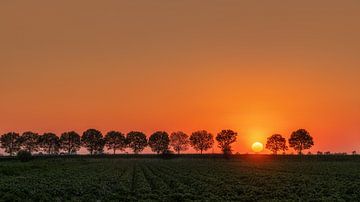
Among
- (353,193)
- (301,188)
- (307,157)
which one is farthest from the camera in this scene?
(307,157)

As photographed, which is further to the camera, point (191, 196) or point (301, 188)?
point (301, 188)

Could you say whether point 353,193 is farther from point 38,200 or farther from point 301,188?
point 38,200

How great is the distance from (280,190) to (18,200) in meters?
22.2

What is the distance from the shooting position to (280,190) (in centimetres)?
3991

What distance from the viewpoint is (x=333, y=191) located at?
130ft

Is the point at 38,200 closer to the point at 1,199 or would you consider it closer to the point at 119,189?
the point at 1,199

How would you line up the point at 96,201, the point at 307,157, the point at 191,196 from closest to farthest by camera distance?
the point at 96,201 < the point at 191,196 < the point at 307,157

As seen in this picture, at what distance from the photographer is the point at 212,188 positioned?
42438 millimetres

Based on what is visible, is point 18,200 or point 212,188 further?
point 212,188

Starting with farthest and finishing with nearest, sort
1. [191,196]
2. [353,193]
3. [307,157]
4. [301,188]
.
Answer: [307,157]
[301,188]
[353,193]
[191,196]

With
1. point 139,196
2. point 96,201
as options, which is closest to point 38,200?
point 96,201

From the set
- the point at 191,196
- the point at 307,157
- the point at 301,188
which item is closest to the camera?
the point at 191,196

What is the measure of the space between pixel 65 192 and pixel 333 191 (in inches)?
947

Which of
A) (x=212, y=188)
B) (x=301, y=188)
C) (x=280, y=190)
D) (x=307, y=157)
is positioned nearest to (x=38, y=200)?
(x=212, y=188)
